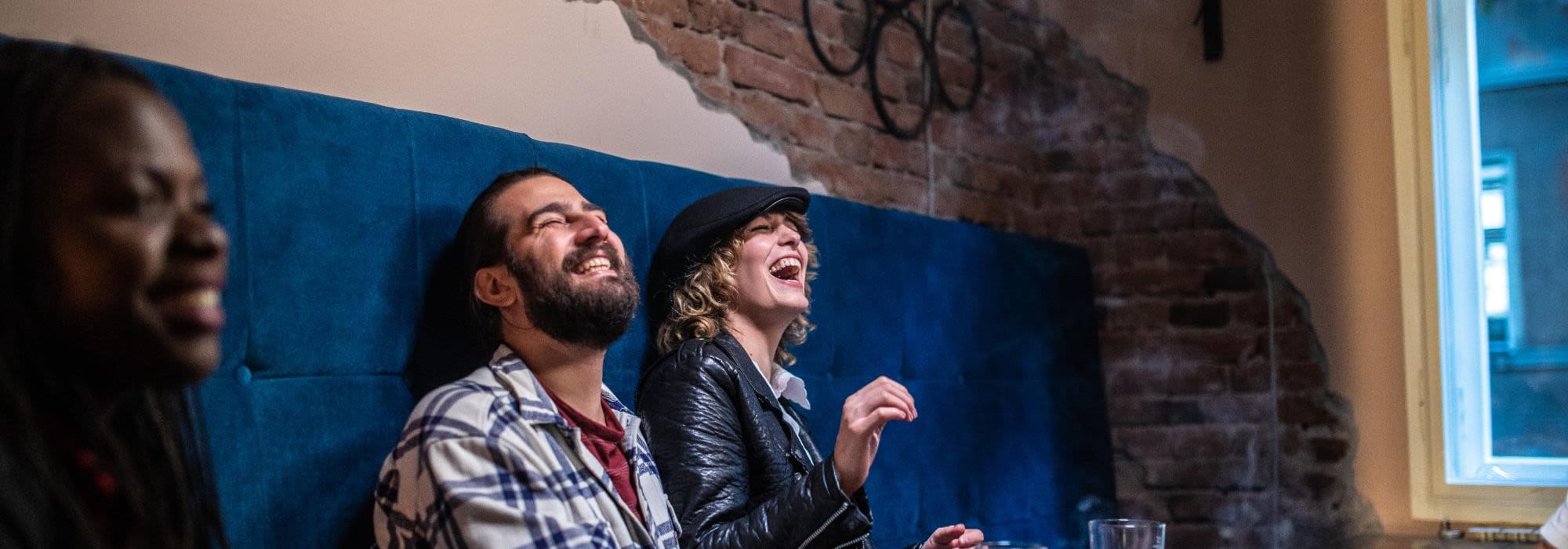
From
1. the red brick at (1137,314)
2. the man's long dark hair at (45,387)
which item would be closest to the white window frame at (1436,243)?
the red brick at (1137,314)

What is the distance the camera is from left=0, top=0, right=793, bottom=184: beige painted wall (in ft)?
5.13

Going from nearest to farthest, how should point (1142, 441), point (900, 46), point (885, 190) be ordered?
point (885, 190) < point (900, 46) < point (1142, 441)

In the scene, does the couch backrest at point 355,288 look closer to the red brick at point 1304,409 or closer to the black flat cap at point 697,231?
the black flat cap at point 697,231

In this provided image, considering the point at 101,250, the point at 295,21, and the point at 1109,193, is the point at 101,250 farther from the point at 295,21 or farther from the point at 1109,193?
the point at 1109,193

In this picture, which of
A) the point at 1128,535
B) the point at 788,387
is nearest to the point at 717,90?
the point at 788,387

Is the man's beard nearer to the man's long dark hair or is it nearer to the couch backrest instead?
the couch backrest

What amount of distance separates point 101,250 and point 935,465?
7.05 feet

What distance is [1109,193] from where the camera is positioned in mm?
3572

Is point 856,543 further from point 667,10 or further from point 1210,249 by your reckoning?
point 1210,249

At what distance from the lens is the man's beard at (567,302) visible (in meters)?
1.57

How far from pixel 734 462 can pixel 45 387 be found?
1.23 metres

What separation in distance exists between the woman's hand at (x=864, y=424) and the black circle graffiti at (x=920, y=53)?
134 cm

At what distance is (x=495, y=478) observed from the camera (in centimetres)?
134

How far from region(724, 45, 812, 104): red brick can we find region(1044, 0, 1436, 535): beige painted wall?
47.1 inches
